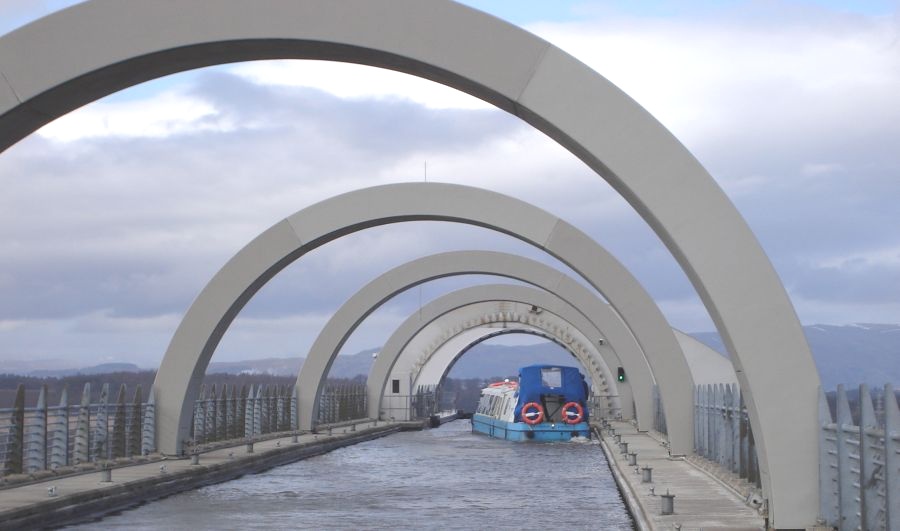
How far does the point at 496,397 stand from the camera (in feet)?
159

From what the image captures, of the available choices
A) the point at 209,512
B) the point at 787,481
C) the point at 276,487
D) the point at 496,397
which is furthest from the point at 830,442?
the point at 496,397

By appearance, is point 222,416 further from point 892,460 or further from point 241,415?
point 892,460

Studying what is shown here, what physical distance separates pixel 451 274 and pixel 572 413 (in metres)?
6.51

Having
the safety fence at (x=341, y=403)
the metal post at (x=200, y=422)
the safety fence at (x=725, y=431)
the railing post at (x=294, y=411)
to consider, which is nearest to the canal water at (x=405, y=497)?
the safety fence at (x=725, y=431)

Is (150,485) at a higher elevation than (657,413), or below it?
below

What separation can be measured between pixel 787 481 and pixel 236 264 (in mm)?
16327

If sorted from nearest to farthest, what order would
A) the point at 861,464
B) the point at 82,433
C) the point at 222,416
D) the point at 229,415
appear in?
1. the point at 861,464
2. the point at 82,433
3. the point at 222,416
4. the point at 229,415

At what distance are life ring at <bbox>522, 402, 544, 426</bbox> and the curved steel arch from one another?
468 inches

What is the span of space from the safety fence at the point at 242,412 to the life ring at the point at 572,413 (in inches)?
369

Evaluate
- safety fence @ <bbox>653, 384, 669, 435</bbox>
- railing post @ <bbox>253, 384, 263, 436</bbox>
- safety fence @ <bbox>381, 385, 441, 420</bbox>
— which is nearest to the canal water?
railing post @ <bbox>253, 384, 263, 436</bbox>

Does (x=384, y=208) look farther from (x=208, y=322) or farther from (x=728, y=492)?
(x=728, y=492)

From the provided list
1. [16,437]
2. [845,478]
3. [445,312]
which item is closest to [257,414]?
[445,312]

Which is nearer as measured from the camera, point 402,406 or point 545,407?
point 545,407

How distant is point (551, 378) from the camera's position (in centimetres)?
4278
